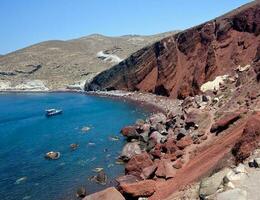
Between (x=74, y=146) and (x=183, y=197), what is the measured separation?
3994 centimetres

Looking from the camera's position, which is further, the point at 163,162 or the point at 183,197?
the point at 163,162

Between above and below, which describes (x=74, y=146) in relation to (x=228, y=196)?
below

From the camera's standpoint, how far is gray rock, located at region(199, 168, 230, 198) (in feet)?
91.7

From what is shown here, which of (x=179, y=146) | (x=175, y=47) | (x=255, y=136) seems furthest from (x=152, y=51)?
(x=255, y=136)

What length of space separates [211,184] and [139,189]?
46.1ft

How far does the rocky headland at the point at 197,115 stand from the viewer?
104ft

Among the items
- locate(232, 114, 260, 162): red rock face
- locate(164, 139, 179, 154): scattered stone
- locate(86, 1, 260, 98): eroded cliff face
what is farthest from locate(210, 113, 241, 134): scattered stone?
locate(86, 1, 260, 98): eroded cliff face

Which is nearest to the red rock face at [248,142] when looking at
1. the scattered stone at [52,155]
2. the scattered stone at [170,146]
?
the scattered stone at [170,146]

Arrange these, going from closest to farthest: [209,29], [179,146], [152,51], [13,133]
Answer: [179,146] → [13,133] → [209,29] → [152,51]

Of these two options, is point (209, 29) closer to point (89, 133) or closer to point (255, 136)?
point (89, 133)

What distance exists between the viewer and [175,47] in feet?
383

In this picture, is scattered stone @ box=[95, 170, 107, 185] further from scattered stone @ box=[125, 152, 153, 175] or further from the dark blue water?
scattered stone @ box=[125, 152, 153, 175]

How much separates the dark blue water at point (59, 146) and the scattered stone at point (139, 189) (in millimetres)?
8140

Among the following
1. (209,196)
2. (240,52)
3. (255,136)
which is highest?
(240,52)
